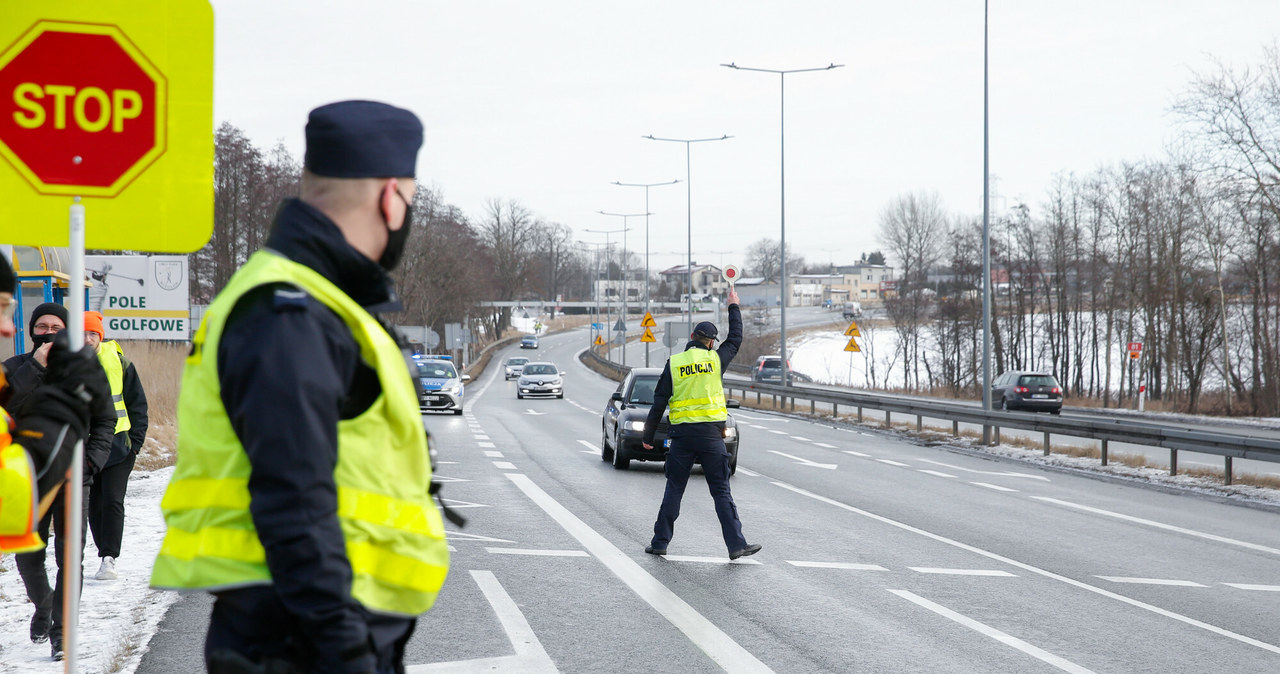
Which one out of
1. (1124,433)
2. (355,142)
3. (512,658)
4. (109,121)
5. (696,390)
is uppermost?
(109,121)

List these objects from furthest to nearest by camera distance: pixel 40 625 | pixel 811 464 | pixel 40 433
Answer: pixel 811 464 → pixel 40 625 → pixel 40 433

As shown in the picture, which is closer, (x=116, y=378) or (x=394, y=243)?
(x=394, y=243)

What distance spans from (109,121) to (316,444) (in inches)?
79.7

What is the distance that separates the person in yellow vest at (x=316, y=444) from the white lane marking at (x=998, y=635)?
4.63m

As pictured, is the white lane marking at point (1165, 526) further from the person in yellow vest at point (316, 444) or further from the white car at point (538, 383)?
the white car at point (538, 383)

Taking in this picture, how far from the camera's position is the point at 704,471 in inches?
380

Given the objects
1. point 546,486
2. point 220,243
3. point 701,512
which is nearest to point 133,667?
point 701,512

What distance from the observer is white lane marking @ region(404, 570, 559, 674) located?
5859 mm

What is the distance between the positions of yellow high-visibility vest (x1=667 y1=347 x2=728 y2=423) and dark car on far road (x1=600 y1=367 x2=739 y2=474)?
5984mm

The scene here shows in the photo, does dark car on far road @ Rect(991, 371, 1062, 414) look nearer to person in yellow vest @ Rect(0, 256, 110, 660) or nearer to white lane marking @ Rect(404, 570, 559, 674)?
white lane marking @ Rect(404, 570, 559, 674)

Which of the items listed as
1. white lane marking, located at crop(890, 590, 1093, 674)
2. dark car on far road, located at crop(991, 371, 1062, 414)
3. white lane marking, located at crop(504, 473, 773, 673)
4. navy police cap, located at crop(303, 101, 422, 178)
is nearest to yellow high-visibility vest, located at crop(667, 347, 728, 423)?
white lane marking, located at crop(504, 473, 773, 673)

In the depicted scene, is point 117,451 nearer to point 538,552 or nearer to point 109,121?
point 538,552

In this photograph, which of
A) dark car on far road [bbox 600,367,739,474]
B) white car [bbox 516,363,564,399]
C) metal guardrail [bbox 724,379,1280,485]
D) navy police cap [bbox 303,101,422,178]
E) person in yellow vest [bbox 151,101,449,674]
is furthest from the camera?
white car [bbox 516,363,564,399]

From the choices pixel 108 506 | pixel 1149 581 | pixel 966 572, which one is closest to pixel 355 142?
pixel 108 506
